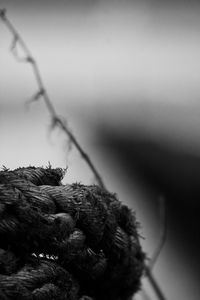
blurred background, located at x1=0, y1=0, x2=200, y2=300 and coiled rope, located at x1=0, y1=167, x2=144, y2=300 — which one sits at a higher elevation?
blurred background, located at x1=0, y1=0, x2=200, y2=300

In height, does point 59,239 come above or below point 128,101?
below

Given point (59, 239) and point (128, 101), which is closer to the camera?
point (59, 239)

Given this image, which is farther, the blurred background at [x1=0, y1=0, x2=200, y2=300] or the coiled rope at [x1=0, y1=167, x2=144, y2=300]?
the blurred background at [x1=0, y1=0, x2=200, y2=300]

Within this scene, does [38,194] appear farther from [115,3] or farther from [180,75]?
[115,3]

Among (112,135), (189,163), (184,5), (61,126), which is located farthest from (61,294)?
(184,5)
